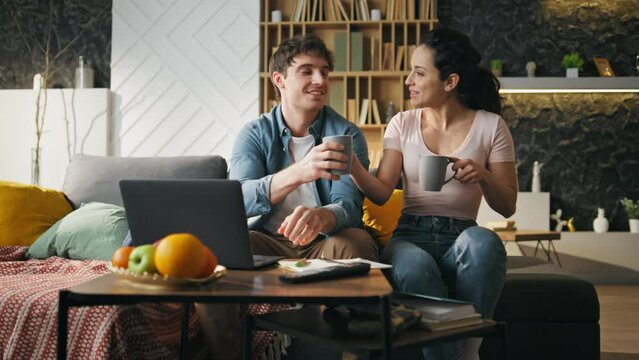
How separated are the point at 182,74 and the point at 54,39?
118 cm

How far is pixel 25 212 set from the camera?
3225 mm

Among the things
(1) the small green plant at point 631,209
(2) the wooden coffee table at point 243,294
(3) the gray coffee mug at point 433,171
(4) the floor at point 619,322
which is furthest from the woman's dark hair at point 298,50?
(1) the small green plant at point 631,209

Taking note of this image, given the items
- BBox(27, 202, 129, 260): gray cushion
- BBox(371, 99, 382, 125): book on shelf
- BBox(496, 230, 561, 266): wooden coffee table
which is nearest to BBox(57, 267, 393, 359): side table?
BBox(27, 202, 129, 260): gray cushion

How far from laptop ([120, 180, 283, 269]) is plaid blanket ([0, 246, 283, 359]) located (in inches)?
17.1

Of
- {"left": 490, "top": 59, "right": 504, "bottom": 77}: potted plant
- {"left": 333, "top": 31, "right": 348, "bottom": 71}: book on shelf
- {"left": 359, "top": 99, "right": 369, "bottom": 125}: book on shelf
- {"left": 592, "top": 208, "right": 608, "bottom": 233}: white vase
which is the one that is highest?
{"left": 333, "top": 31, "right": 348, "bottom": 71}: book on shelf

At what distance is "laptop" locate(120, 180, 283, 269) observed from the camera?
1.63 metres

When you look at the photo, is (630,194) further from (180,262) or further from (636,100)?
(180,262)

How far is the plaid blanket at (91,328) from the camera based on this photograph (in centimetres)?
202

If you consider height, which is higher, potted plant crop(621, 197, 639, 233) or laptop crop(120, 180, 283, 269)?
laptop crop(120, 180, 283, 269)

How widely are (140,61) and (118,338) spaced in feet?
14.1

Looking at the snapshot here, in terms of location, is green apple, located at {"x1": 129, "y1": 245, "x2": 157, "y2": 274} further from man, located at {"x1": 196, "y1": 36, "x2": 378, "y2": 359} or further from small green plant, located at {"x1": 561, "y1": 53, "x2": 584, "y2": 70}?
small green plant, located at {"x1": 561, "y1": 53, "x2": 584, "y2": 70}

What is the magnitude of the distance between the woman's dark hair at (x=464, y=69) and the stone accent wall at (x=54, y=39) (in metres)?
4.21

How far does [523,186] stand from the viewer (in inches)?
241

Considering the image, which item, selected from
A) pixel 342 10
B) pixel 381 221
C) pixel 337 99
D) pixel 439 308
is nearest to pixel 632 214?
pixel 337 99
